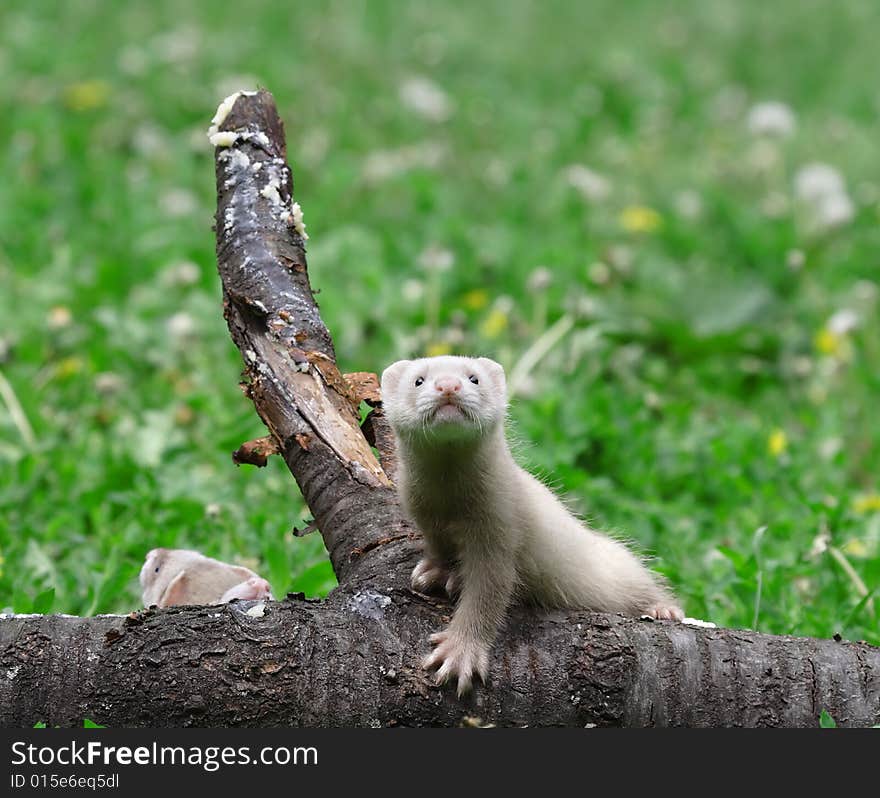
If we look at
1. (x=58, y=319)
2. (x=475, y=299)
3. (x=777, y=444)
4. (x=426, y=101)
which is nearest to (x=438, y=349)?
(x=475, y=299)

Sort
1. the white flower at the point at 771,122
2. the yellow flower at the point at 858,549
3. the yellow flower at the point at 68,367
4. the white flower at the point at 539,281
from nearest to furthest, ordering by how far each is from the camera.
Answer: the yellow flower at the point at 858,549 < the yellow flower at the point at 68,367 < the white flower at the point at 539,281 < the white flower at the point at 771,122

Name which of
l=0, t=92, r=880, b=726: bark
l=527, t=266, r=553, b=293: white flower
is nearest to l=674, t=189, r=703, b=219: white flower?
l=527, t=266, r=553, b=293: white flower

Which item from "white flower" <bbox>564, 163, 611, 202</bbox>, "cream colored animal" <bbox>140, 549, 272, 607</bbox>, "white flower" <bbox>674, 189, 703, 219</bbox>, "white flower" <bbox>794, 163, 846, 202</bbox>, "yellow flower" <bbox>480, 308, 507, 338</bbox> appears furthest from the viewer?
"white flower" <bbox>674, 189, 703, 219</bbox>

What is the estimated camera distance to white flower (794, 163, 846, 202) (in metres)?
7.95

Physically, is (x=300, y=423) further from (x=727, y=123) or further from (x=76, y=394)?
(x=727, y=123)

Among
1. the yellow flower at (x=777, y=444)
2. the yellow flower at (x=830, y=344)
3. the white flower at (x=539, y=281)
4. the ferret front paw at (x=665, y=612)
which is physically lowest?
the ferret front paw at (x=665, y=612)

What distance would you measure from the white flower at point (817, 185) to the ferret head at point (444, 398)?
5.00 m

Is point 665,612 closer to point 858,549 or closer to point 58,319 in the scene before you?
point 858,549

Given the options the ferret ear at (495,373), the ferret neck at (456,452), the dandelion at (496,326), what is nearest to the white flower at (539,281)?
the dandelion at (496,326)

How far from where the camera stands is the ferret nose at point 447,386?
3219 mm

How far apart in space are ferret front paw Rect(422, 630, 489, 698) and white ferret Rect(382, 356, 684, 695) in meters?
0.07

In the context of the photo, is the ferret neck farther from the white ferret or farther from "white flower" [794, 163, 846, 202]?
"white flower" [794, 163, 846, 202]

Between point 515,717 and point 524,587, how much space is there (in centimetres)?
41

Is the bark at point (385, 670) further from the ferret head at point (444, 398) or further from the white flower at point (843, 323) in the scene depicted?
the white flower at point (843, 323)
